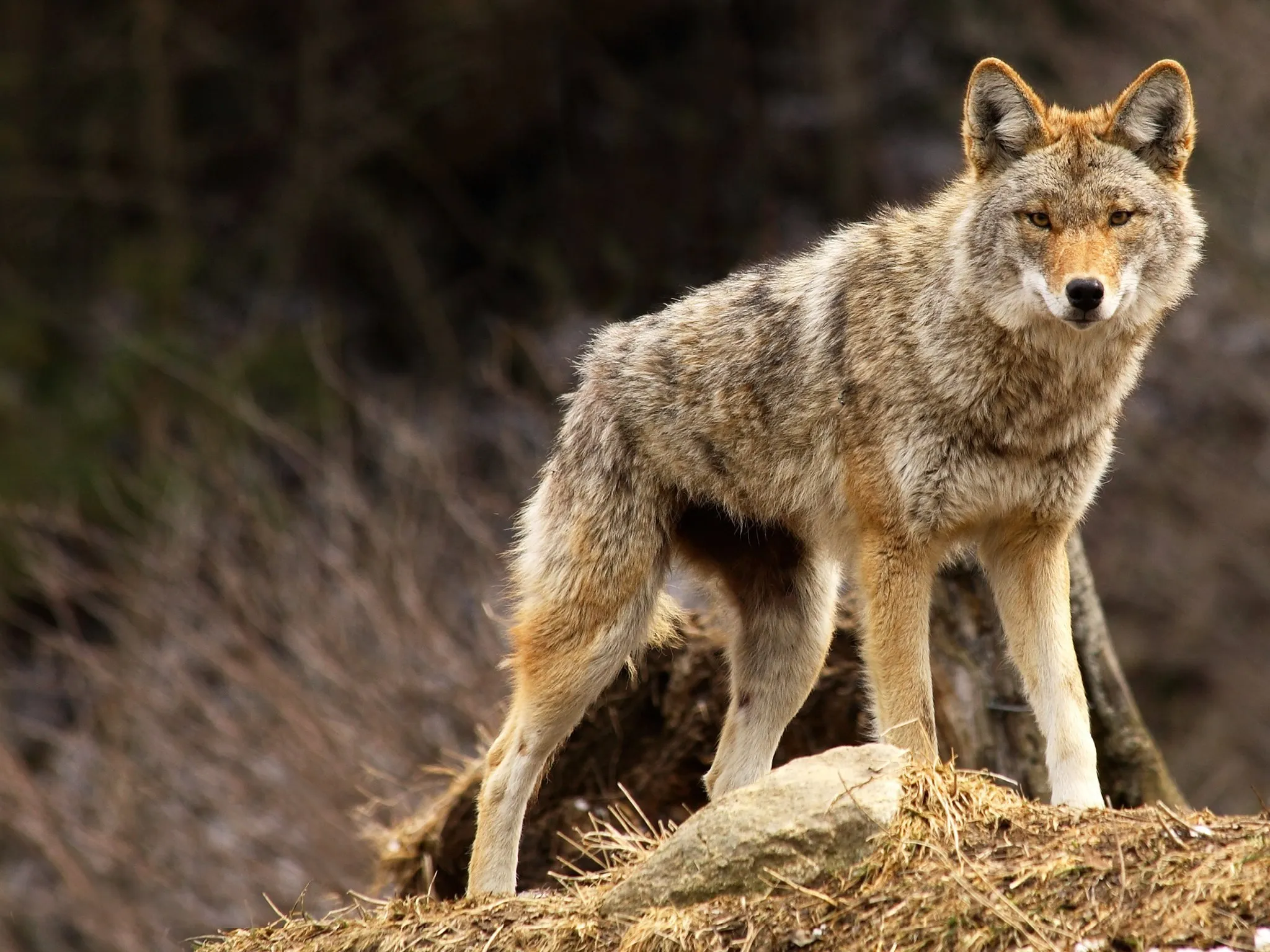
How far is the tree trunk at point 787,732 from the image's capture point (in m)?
7.42

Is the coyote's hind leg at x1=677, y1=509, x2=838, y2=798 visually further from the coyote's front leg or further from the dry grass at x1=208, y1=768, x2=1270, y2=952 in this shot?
the dry grass at x1=208, y1=768, x2=1270, y2=952

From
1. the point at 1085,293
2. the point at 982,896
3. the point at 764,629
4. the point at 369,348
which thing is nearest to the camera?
the point at 982,896

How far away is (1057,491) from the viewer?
19.1ft

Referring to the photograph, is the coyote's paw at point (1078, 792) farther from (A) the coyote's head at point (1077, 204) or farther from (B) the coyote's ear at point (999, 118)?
(B) the coyote's ear at point (999, 118)

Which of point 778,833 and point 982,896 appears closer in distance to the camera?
point 982,896

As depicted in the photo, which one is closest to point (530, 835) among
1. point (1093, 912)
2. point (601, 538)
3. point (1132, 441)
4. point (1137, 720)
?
point (601, 538)

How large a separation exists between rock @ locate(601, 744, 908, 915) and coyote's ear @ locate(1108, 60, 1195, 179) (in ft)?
7.27

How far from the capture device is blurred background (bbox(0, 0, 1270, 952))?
11266 millimetres

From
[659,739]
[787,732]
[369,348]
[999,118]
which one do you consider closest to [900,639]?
[999,118]

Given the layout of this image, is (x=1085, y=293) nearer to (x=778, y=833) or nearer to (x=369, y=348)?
(x=778, y=833)

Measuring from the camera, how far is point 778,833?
194 inches

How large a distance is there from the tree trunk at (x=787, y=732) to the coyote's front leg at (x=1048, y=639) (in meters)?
1.16

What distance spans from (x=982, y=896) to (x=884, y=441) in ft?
5.82

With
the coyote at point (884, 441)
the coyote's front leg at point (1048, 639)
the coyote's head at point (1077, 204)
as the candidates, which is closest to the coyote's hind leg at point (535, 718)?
the coyote at point (884, 441)
